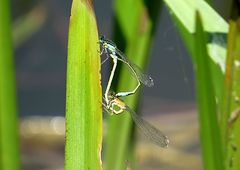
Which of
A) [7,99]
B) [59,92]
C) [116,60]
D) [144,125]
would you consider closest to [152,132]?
[144,125]

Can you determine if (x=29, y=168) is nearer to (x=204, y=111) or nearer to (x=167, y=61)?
(x=167, y=61)

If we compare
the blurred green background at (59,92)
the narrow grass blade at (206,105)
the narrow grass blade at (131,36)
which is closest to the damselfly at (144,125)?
the narrow grass blade at (131,36)

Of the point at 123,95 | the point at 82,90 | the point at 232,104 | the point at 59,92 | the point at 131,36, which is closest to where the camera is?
the point at 82,90

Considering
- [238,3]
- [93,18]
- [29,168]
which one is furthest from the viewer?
[29,168]

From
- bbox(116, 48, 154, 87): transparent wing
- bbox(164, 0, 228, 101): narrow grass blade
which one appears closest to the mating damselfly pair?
bbox(116, 48, 154, 87): transparent wing

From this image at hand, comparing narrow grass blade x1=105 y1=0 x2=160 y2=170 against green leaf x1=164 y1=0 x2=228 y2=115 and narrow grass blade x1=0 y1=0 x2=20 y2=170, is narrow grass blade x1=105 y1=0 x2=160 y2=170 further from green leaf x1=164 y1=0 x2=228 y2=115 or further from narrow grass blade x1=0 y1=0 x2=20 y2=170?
narrow grass blade x1=0 y1=0 x2=20 y2=170

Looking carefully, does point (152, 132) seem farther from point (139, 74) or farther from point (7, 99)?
point (7, 99)

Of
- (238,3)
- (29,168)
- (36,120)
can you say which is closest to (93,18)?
(238,3)
